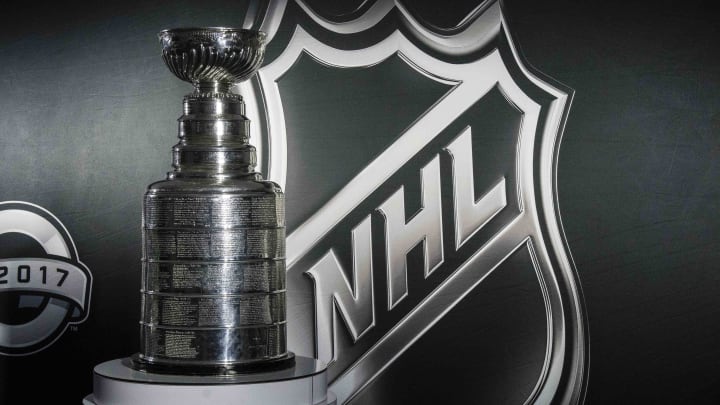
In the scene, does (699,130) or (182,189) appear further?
(699,130)

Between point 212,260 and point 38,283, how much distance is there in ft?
2.72

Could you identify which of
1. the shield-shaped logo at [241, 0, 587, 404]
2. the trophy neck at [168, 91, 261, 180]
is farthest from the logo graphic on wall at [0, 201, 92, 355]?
the trophy neck at [168, 91, 261, 180]

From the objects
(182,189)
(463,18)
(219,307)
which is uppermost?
(463,18)

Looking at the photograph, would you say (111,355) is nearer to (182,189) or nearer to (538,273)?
(182,189)

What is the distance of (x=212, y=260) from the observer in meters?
2.01

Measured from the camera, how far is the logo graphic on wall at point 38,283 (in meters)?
2.62

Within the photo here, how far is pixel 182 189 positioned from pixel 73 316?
0.77 metres

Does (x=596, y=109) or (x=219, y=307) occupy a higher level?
(x=596, y=109)

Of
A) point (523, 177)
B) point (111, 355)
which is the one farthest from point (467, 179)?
point (111, 355)

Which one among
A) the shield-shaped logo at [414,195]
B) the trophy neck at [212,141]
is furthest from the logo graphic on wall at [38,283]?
the trophy neck at [212,141]

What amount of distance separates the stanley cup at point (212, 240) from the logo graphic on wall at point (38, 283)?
1.94 ft

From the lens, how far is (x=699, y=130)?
2.47 meters

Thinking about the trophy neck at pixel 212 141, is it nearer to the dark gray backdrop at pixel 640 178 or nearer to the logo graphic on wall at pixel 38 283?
the dark gray backdrop at pixel 640 178

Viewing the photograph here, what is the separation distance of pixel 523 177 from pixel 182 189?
0.90m
